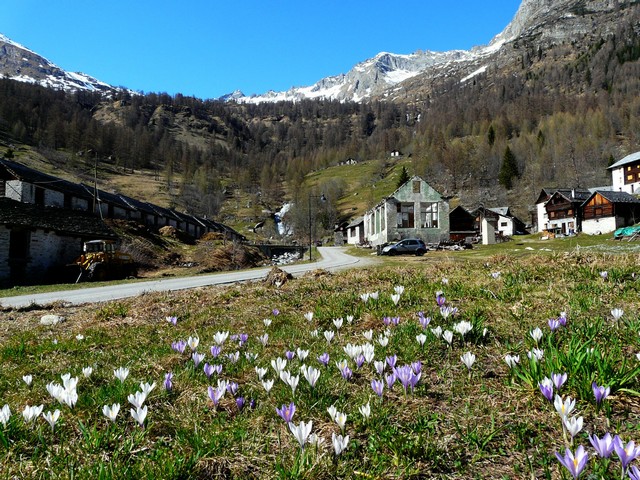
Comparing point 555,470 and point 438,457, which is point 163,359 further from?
point 555,470

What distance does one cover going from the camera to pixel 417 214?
54.7m

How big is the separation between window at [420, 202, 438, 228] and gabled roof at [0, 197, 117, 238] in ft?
137

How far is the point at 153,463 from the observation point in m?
2.10

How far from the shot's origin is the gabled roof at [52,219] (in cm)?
3269

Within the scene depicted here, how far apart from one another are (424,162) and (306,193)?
2207 inches

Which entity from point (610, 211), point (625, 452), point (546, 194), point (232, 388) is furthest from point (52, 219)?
point (546, 194)

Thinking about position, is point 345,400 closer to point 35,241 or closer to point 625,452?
point 625,452

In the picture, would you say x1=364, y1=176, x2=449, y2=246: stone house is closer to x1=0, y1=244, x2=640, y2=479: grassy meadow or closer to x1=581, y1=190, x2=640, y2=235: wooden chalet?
x1=581, y1=190, x2=640, y2=235: wooden chalet

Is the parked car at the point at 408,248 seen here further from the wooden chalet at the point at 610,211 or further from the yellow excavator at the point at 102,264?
the wooden chalet at the point at 610,211

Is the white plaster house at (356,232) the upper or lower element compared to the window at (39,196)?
lower

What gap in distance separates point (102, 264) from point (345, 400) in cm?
3678

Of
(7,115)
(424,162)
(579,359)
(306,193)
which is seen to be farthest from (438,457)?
(7,115)

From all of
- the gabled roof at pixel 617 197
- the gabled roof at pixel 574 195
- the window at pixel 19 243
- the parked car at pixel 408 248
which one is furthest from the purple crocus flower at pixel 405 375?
the gabled roof at pixel 574 195

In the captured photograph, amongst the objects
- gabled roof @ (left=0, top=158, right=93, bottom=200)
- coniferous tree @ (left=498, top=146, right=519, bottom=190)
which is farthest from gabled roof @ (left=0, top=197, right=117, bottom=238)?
coniferous tree @ (left=498, top=146, right=519, bottom=190)
